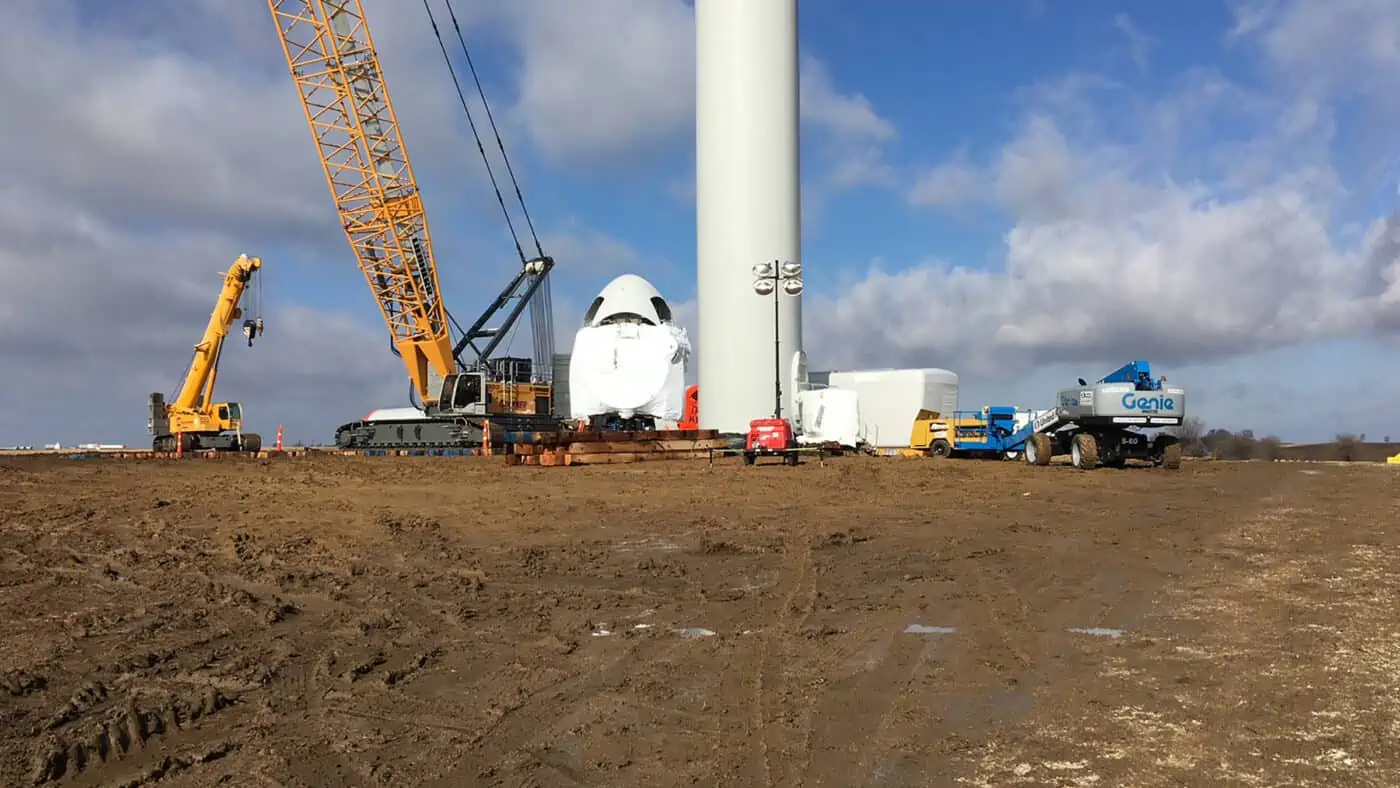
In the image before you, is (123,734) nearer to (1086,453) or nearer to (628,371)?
(1086,453)

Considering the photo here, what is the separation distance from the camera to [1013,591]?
9.49m

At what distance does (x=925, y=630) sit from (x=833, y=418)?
26.2 metres

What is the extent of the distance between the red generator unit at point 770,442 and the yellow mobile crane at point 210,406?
74.2ft

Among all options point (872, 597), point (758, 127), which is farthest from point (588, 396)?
point (872, 597)

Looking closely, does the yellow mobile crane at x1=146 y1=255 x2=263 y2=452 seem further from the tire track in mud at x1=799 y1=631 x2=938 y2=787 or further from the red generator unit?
the tire track in mud at x1=799 y1=631 x2=938 y2=787

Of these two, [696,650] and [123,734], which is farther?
[696,650]

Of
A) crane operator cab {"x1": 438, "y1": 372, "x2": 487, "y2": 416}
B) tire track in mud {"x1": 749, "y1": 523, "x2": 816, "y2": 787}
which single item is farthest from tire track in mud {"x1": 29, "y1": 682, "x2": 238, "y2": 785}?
crane operator cab {"x1": 438, "y1": 372, "x2": 487, "y2": 416}

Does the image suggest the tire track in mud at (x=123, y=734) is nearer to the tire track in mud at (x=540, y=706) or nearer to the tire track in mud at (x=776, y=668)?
the tire track in mud at (x=540, y=706)

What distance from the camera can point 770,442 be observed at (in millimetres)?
28516

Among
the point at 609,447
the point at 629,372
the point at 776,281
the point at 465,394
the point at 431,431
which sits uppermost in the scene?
the point at 776,281

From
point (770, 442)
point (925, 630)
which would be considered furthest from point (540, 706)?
point (770, 442)

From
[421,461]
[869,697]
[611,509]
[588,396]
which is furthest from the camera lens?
[588,396]

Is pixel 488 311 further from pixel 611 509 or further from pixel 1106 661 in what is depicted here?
pixel 1106 661

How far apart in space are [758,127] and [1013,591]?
3181 centimetres
